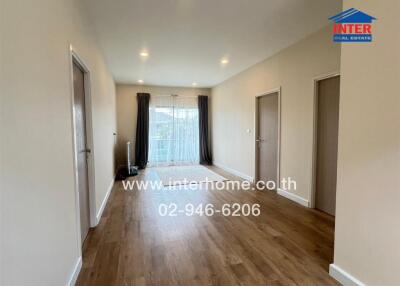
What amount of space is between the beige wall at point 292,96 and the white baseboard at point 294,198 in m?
0.07

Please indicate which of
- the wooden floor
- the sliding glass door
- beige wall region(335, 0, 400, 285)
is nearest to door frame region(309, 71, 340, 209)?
the wooden floor

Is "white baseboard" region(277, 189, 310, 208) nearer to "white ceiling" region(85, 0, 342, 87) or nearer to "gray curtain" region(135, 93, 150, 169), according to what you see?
"white ceiling" region(85, 0, 342, 87)

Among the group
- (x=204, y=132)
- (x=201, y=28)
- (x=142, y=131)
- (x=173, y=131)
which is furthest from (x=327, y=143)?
(x=142, y=131)

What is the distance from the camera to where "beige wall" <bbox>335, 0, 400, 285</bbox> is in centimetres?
141

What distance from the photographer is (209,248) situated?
90.0 inches

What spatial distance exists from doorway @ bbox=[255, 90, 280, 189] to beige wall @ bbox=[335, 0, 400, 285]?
7.66 ft

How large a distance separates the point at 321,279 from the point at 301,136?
7.16 ft

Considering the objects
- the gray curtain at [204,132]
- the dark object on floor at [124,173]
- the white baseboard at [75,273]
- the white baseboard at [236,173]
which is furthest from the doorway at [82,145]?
the gray curtain at [204,132]

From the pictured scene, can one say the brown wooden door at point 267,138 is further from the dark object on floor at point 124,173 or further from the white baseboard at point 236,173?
the dark object on floor at point 124,173

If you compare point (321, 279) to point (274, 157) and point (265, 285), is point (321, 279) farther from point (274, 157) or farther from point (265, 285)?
point (274, 157)

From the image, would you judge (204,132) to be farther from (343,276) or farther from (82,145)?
(343,276)

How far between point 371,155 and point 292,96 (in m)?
2.33

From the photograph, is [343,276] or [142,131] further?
[142,131]

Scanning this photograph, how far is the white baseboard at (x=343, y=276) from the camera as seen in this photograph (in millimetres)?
1667
